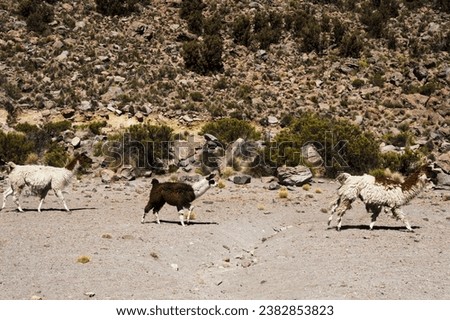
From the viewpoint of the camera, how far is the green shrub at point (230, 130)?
1245 inches

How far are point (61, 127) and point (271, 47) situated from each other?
18.0m

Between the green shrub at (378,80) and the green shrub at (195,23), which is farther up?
the green shrub at (195,23)

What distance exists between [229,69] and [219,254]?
2856 cm

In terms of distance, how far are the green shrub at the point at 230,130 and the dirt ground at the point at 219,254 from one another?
11.9m

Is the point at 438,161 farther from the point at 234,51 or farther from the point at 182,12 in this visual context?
the point at 182,12

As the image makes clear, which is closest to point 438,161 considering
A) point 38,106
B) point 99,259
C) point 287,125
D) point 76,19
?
point 287,125

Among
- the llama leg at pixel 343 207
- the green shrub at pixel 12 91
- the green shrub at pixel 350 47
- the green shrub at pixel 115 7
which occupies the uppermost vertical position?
the green shrub at pixel 115 7

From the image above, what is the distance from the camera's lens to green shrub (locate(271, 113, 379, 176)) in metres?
28.5

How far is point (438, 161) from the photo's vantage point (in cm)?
2759

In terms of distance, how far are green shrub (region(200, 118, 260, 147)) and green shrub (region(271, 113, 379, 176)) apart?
207 centimetres

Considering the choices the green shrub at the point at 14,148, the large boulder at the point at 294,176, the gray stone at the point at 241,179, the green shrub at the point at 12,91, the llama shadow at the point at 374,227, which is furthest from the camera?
the green shrub at the point at 12,91

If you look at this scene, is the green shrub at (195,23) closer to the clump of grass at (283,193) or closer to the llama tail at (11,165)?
the clump of grass at (283,193)

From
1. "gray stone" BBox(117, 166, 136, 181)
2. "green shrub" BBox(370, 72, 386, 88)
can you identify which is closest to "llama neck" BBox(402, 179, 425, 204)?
"gray stone" BBox(117, 166, 136, 181)

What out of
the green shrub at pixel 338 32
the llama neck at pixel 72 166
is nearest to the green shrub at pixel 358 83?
the green shrub at pixel 338 32
